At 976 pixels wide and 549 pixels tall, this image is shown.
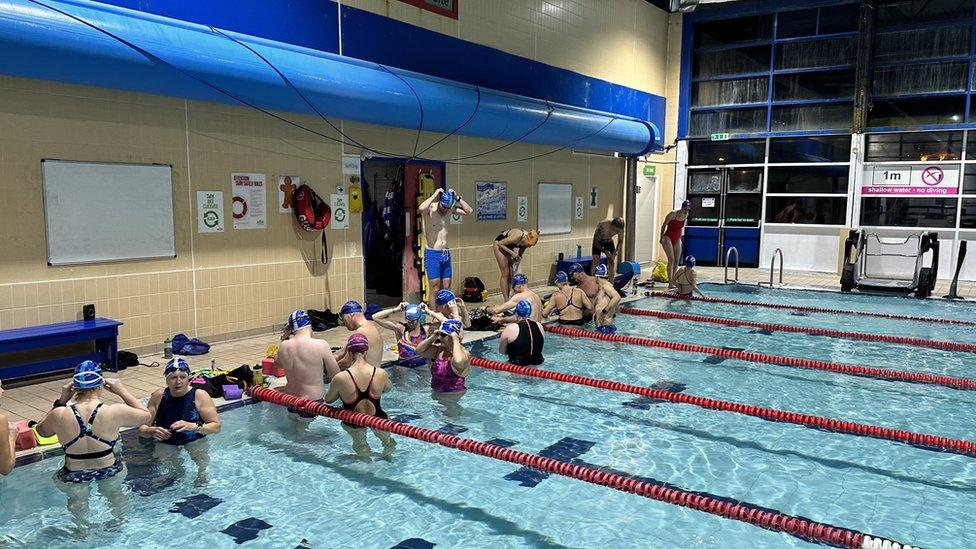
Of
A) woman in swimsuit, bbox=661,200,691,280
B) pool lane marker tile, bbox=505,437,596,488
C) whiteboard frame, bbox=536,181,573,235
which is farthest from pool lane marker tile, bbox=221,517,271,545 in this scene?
woman in swimsuit, bbox=661,200,691,280

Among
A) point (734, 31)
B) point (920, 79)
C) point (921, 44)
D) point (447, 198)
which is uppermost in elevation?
point (734, 31)

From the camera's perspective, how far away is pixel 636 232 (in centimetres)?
1756

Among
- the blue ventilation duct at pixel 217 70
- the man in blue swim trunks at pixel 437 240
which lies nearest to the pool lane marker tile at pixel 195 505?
the blue ventilation duct at pixel 217 70

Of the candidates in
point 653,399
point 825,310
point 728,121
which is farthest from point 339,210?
point 728,121

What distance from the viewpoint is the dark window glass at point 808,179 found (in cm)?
1622

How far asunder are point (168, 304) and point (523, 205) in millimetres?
7005

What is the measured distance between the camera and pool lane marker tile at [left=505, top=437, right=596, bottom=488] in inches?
185

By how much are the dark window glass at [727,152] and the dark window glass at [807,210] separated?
113 cm

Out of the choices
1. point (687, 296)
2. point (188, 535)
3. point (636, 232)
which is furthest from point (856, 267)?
point (188, 535)

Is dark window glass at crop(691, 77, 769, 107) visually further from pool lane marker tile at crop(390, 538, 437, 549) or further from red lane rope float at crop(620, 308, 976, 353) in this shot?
Answer: pool lane marker tile at crop(390, 538, 437, 549)

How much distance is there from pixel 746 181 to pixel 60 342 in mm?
15256

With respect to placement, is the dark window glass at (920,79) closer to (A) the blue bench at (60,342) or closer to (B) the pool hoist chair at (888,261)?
(B) the pool hoist chair at (888,261)

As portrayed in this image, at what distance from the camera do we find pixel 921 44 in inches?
595

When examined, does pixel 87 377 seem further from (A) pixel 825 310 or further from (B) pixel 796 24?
(B) pixel 796 24
